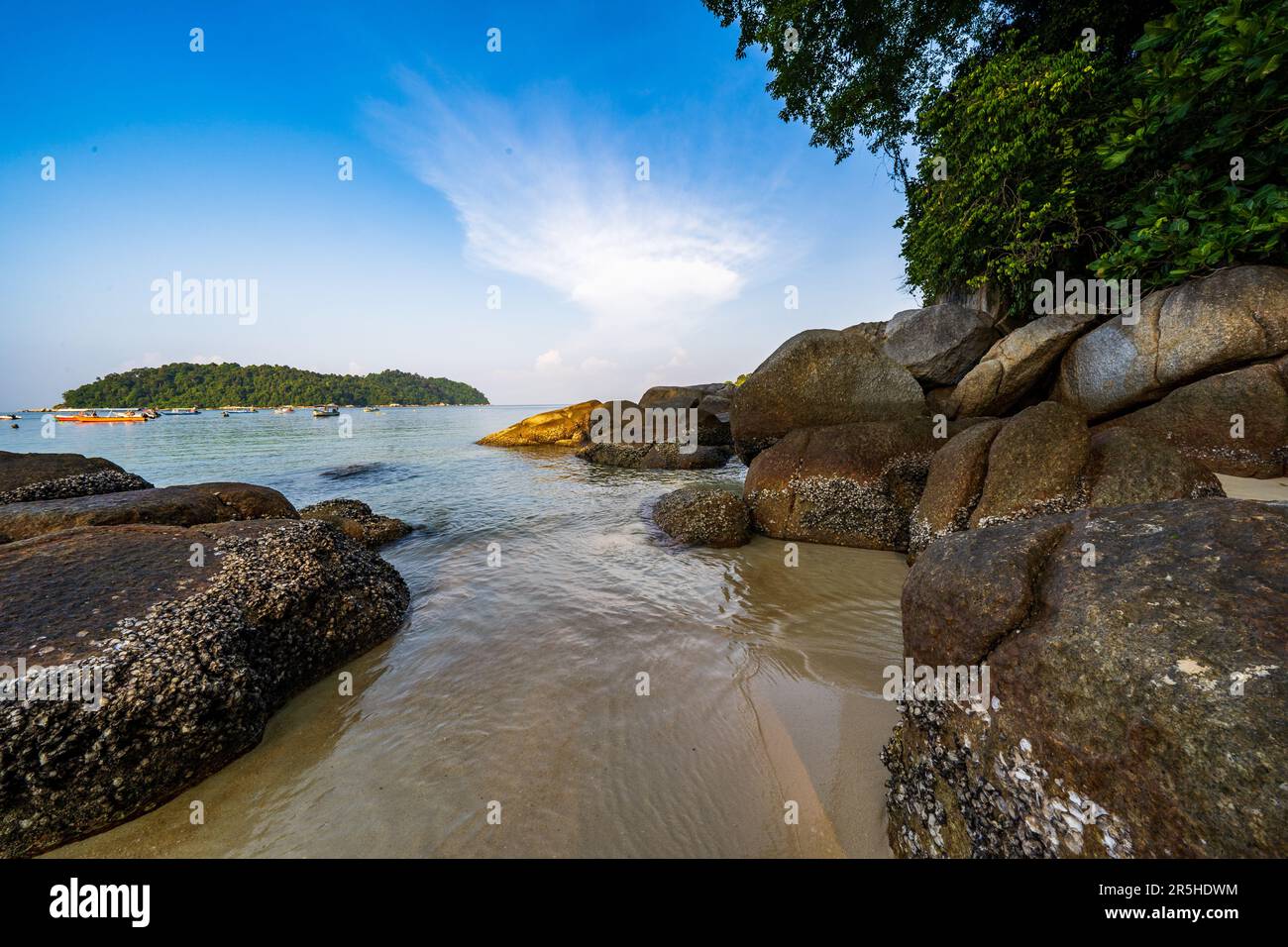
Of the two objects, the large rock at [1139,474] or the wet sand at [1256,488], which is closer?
the large rock at [1139,474]

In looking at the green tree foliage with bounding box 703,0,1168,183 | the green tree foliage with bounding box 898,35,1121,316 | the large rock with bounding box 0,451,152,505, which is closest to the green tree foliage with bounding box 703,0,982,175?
the green tree foliage with bounding box 703,0,1168,183

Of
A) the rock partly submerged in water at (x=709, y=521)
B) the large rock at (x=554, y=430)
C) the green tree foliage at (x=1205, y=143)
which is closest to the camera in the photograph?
the green tree foliage at (x=1205, y=143)

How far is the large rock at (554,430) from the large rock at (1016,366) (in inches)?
772

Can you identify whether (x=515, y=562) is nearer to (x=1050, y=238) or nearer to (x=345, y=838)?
(x=345, y=838)

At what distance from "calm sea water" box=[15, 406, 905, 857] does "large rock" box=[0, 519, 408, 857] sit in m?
0.23

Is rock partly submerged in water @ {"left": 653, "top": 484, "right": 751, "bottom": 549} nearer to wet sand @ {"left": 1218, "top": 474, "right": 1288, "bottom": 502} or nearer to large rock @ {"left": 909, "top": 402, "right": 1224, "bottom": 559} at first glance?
large rock @ {"left": 909, "top": 402, "right": 1224, "bottom": 559}

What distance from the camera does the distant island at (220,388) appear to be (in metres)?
83.6

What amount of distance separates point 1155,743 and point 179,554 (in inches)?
253

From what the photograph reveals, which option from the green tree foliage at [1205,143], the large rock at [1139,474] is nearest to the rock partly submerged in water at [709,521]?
the large rock at [1139,474]

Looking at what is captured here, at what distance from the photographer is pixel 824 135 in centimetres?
1494

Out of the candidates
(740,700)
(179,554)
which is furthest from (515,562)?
(740,700)

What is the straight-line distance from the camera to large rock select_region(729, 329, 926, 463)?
9.22m

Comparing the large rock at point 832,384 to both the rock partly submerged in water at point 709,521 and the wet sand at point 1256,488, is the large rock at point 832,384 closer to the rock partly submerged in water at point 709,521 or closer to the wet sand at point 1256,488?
the rock partly submerged in water at point 709,521

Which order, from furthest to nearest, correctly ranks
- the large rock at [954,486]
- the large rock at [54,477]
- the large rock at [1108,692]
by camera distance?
the large rock at [54,477]
the large rock at [954,486]
the large rock at [1108,692]
